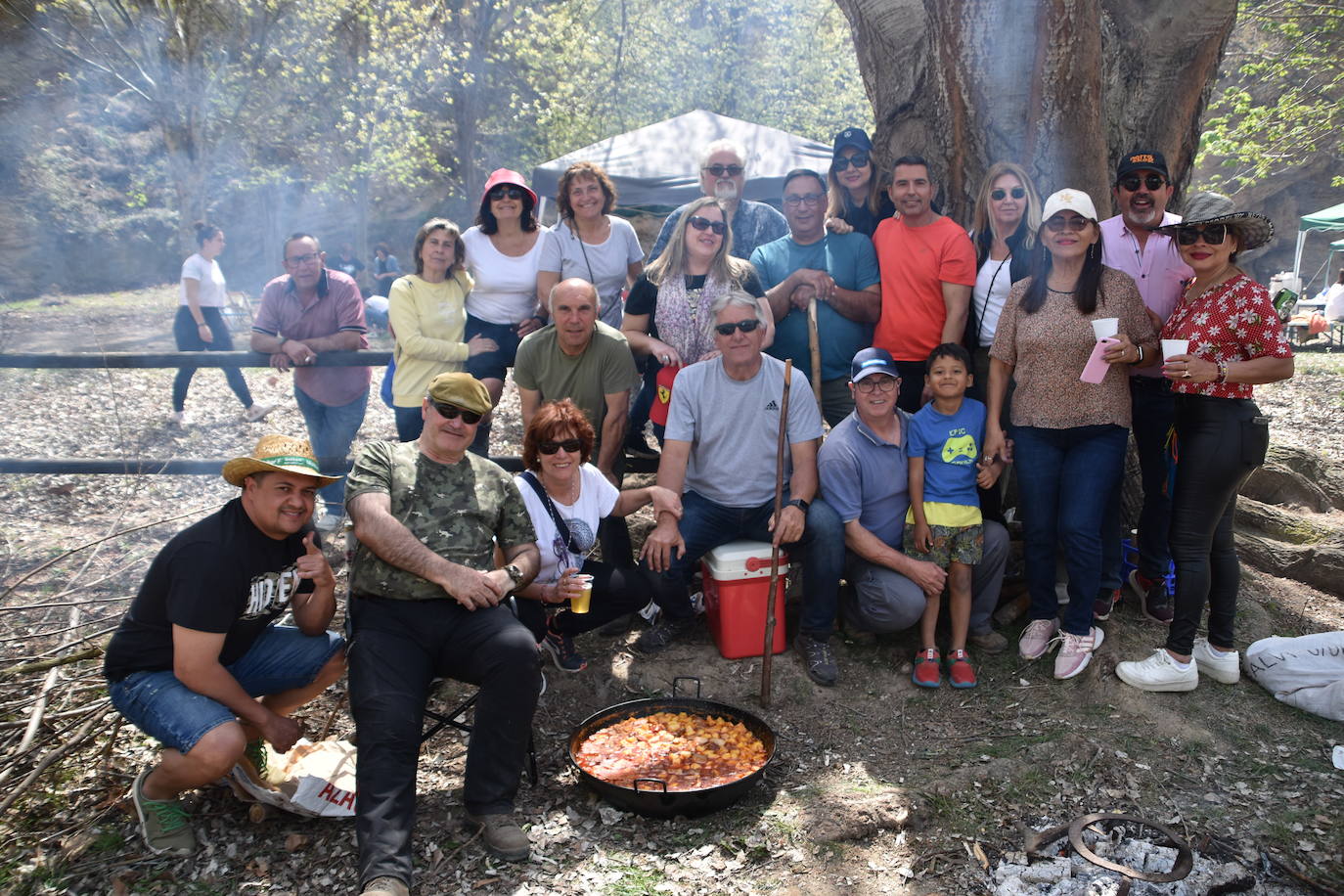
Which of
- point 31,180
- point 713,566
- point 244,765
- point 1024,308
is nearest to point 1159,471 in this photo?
point 1024,308

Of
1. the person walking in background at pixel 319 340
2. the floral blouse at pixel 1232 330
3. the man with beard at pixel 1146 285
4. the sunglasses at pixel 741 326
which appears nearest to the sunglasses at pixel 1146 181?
the man with beard at pixel 1146 285

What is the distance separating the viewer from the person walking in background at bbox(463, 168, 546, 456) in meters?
4.93

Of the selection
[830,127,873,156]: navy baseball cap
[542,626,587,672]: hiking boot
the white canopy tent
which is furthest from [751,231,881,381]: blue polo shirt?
the white canopy tent

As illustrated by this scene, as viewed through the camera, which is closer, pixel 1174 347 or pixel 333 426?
pixel 1174 347

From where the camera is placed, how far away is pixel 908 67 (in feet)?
17.4

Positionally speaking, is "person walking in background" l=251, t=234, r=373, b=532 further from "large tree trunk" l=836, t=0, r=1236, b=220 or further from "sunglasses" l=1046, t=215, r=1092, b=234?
"sunglasses" l=1046, t=215, r=1092, b=234

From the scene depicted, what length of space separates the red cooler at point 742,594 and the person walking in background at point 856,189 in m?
1.86

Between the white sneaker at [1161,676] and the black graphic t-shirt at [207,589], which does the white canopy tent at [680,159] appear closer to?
the white sneaker at [1161,676]

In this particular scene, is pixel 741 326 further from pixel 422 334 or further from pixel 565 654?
pixel 422 334

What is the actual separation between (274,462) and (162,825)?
1.29 metres

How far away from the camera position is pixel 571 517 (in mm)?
3873

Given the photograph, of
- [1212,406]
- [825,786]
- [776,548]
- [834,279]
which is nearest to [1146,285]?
[1212,406]

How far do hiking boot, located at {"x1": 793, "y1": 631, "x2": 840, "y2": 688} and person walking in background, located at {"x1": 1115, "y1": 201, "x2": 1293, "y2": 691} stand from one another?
1.25m

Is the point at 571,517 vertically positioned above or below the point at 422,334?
below
